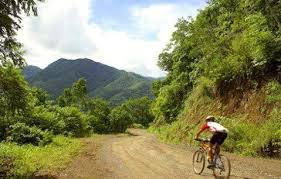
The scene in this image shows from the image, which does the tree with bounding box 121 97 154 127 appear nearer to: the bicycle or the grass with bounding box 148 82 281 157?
the grass with bounding box 148 82 281 157

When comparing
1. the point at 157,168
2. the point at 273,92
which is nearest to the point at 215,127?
the point at 157,168

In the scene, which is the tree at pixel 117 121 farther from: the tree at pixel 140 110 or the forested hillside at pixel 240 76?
the tree at pixel 140 110

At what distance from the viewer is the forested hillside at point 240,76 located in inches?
904

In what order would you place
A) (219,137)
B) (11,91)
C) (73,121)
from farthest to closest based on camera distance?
(73,121) < (11,91) < (219,137)

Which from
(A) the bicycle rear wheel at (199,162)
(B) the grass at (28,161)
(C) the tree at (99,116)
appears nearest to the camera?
(A) the bicycle rear wheel at (199,162)

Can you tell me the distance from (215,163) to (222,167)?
410 millimetres

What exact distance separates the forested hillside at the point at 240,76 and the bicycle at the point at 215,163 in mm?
5620

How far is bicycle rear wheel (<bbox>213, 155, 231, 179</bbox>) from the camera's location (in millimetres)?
13664

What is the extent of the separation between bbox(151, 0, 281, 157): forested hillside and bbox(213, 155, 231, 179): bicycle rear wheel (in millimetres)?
6587

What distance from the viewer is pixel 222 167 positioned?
544 inches

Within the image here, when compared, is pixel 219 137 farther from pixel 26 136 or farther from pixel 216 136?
pixel 26 136

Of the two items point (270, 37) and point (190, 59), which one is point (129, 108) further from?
point (270, 37)

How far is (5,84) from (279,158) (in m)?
12.8

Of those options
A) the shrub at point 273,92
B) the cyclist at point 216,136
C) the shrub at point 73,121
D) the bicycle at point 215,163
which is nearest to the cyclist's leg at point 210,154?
the cyclist at point 216,136
